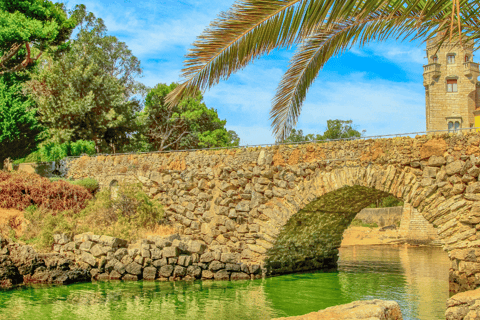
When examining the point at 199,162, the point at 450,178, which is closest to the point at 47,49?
the point at 199,162

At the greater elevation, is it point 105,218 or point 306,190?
point 306,190

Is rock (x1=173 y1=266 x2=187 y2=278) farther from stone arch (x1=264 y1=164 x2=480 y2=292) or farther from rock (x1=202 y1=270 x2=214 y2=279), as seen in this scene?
stone arch (x1=264 y1=164 x2=480 y2=292)

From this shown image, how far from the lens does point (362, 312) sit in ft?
14.0

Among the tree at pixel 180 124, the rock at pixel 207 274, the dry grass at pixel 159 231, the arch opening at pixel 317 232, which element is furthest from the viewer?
the tree at pixel 180 124

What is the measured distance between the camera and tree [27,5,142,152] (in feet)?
73.1

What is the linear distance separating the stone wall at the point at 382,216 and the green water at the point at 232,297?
1042 cm

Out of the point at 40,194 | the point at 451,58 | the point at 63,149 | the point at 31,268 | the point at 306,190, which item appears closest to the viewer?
the point at 306,190

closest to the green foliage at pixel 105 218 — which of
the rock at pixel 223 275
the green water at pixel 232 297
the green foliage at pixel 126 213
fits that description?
the green foliage at pixel 126 213

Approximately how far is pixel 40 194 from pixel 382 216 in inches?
664

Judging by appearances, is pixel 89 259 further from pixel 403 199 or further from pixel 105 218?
pixel 403 199

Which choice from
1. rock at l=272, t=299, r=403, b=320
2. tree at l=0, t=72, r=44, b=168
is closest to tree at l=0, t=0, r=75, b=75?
tree at l=0, t=72, r=44, b=168

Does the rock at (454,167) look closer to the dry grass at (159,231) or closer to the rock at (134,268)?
the rock at (134,268)

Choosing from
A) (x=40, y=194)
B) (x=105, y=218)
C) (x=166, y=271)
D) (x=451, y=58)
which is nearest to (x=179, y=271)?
(x=166, y=271)

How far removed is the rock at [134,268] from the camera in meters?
11.8
